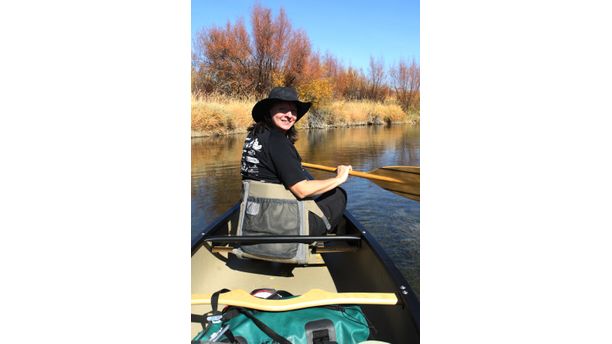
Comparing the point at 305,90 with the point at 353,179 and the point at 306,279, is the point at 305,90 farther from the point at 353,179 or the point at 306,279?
the point at 306,279

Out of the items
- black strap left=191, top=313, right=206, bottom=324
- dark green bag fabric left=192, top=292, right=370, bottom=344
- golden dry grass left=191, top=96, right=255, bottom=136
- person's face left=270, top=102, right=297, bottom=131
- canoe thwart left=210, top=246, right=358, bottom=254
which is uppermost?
golden dry grass left=191, top=96, right=255, bottom=136

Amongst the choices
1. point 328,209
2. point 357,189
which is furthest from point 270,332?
point 357,189

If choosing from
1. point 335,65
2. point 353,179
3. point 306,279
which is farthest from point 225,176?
point 335,65

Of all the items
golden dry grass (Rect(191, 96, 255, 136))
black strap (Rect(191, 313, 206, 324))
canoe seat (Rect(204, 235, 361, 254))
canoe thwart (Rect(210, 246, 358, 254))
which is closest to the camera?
black strap (Rect(191, 313, 206, 324))

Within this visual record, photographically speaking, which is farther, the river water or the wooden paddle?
the river water

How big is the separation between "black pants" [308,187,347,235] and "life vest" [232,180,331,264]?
40 mm

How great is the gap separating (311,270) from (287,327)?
813 millimetres

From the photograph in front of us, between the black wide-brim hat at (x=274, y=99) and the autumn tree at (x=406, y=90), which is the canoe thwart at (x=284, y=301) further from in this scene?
the autumn tree at (x=406, y=90)

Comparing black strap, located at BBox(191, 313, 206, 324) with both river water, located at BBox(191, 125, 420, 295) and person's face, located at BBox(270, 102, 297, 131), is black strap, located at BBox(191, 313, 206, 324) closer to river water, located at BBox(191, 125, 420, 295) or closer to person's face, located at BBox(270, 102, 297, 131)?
person's face, located at BBox(270, 102, 297, 131)

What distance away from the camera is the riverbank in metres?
9.00

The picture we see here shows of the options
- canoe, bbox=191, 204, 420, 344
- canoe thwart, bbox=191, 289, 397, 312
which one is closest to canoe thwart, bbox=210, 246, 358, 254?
canoe, bbox=191, 204, 420, 344
